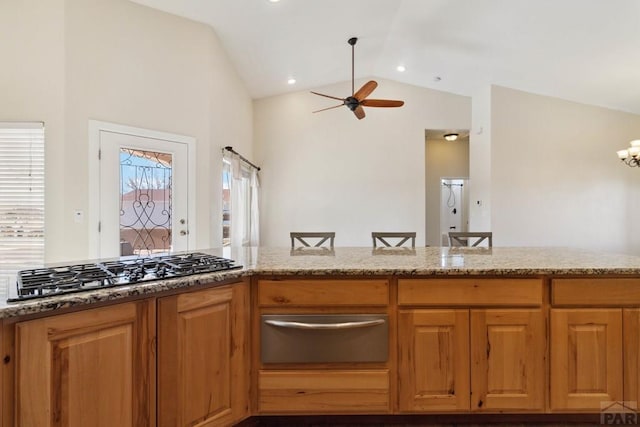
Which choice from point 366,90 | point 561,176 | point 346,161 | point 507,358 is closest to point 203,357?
point 507,358

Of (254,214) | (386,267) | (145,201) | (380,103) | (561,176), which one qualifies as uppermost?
(380,103)

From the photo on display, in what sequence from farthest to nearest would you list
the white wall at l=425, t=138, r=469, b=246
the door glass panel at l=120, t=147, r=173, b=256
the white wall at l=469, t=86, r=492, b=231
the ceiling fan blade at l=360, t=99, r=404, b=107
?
the white wall at l=425, t=138, r=469, b=246 < the white wall at l=469, t=86, r=492, b=231 < the ceiling fan blade at l=360, t=99, r=404, b=107 < the door glass panel at l=120, t=147, r=173, b=256

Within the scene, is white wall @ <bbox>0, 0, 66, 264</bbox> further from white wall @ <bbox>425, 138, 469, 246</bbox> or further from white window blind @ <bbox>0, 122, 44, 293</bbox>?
white wall @ <bbox>425, 138, 469, 246</bbox>

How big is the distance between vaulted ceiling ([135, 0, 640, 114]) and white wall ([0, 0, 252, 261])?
0.39m

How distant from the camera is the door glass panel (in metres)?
3.36

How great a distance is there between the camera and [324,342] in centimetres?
165

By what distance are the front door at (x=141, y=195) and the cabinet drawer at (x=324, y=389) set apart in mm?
2443

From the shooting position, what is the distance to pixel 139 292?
1.24m

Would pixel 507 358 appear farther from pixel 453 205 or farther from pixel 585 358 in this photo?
pixel 453 205

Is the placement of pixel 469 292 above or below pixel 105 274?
below

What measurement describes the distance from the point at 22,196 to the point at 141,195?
949 millimetres

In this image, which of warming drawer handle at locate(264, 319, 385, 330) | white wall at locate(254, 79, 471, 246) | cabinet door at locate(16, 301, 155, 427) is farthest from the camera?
white wall at locate(254, 79, 471, 246)

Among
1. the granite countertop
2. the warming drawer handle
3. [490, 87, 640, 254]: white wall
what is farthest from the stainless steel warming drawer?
[490, 87, 640, 254]: white wall

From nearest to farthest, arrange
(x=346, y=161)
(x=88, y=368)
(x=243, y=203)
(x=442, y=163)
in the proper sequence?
(x=88, y=368), (x=243, y=203), (x=346, y=161), (x=442, y=163)
